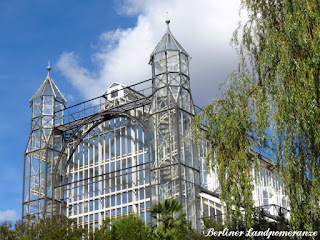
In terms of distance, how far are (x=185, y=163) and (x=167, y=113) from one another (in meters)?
3.43

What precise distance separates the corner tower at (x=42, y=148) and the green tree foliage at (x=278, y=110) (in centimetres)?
2178

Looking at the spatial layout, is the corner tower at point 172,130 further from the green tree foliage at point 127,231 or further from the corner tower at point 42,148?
the corner tower at point 42,148

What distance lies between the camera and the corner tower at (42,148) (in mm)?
40406

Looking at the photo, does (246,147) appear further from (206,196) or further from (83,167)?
(83,167)

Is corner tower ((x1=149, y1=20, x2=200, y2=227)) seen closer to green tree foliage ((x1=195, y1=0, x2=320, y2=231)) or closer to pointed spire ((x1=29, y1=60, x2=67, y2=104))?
pointed spire ((x1=29, y1=60, x2=67, y2=104))

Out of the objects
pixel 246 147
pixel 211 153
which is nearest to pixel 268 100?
pixel 246 147

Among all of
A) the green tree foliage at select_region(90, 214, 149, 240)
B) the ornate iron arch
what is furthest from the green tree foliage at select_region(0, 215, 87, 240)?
the ornate iron arch

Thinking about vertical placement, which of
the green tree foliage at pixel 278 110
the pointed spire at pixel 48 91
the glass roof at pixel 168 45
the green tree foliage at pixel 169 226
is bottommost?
the green tree foliage at pixel 169 226

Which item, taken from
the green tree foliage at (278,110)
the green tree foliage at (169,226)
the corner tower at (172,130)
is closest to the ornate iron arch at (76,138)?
the corner tower at (172,130)

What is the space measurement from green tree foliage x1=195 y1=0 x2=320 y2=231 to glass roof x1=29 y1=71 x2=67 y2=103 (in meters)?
Answer: 23.8

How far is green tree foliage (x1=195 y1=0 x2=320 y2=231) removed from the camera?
1831 cm

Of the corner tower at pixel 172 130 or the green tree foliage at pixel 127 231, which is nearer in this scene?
the green tree foliage at pixel 127 231

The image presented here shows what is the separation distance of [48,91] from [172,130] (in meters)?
12.8

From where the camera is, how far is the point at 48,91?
143 feet
